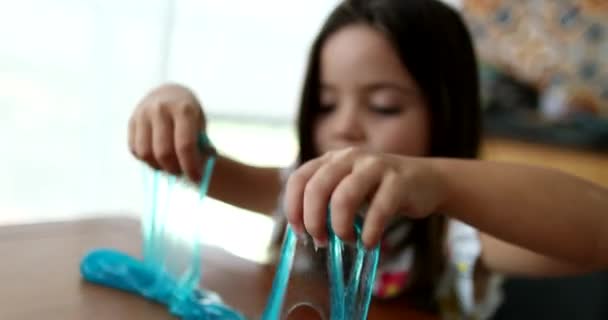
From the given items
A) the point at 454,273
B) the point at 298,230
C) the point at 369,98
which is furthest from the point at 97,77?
the point at 298,230

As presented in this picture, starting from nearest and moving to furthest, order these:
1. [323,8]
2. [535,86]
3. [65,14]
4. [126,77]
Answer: [65,14]
[126,77]
[323,8]
[535,86]

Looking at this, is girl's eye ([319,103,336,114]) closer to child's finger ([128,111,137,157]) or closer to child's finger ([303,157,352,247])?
child's finger ([128,111,137,157])

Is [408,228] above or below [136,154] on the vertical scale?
below

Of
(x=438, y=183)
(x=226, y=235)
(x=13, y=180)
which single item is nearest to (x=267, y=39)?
(x=13, y=180)

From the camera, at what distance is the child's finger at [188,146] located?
1.41 ft

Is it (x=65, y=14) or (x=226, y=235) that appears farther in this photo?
(x=65, y=14)

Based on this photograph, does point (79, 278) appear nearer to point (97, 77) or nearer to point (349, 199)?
point (349, 199)

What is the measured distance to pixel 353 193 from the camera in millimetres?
298

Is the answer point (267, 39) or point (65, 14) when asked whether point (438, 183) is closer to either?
point (65, 14)

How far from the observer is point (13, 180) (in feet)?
3.01

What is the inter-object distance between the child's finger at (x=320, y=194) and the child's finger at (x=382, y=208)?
2 cm

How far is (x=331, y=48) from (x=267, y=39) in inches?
23.3

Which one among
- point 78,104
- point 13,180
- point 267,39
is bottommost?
point 13,180

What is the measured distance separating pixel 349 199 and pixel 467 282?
46 centimetres
